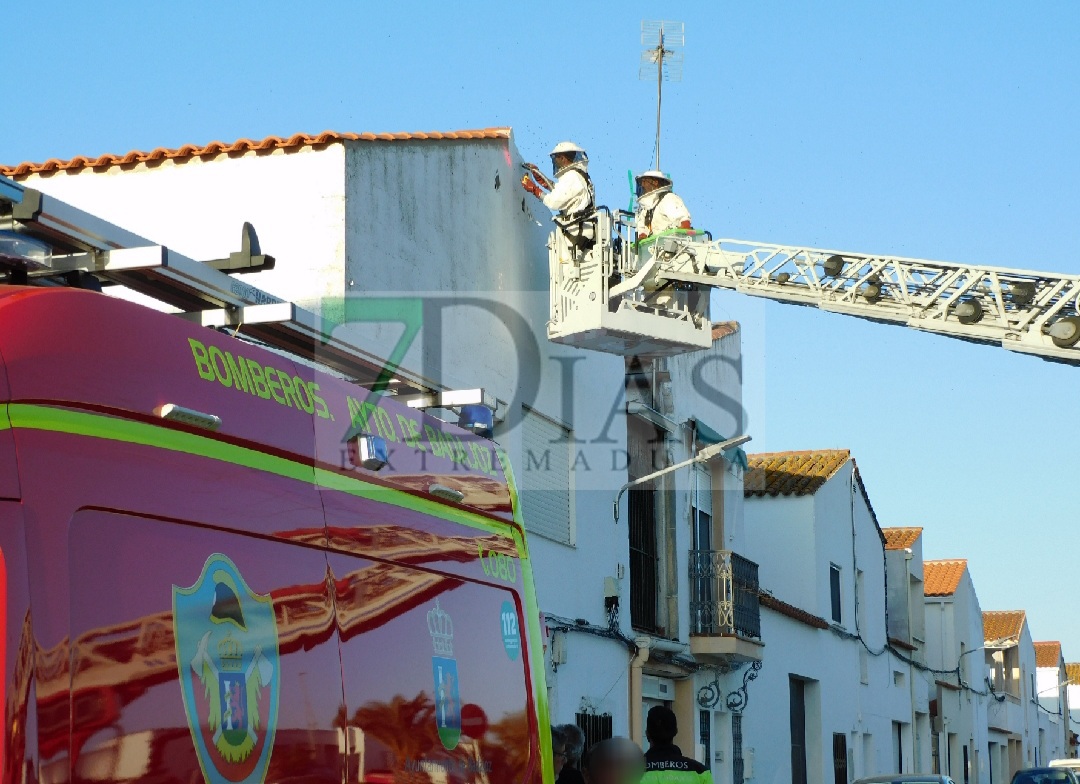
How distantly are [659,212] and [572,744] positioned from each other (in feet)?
31.7

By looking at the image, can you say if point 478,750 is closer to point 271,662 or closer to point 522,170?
point 271,662

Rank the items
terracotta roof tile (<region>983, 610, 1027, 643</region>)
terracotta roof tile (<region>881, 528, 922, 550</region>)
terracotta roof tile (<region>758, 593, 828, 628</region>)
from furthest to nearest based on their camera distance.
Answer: terracotta roof tile (<region>983, 610, 1027, 643</region>), terracotta roof tile (<region>881, 528, 922, 550</region>), terracotta roof tile (<region>758, 593, 828, 628</region>)

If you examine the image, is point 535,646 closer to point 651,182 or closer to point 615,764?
point 615,764

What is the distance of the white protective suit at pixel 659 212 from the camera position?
Result: 1636cm

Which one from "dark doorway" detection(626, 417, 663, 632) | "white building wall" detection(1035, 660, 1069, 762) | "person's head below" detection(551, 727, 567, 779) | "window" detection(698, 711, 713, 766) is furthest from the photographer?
"white building wall" detection(1035, 660, 1069, 762)

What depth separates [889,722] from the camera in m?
31.0

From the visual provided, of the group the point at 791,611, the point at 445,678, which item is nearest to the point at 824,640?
the point at 791,611

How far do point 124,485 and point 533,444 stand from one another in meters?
11.5

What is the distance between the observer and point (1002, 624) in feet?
184

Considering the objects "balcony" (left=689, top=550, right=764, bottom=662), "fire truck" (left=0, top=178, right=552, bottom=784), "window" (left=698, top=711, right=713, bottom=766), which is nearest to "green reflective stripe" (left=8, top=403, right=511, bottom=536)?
"fire truck" (left=0, top=178, right=552, bottom=784)

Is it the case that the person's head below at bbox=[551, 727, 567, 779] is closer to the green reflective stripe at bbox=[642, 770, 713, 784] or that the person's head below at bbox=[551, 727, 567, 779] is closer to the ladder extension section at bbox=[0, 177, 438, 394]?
the green reflective stripe at bbox=[642, 770, 713, 784]

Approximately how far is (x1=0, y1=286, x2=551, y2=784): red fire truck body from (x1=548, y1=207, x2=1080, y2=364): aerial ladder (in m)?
9.65

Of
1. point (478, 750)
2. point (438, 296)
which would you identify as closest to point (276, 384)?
point (478, 750)

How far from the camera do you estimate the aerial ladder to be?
13484 millimetres
